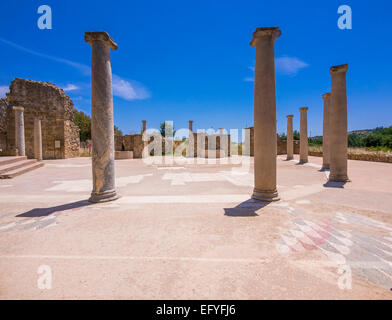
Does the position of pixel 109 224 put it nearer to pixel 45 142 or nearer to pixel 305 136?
pixel 305 136

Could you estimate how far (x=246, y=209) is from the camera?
4.42 m

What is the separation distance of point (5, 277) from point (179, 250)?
1.98 metres

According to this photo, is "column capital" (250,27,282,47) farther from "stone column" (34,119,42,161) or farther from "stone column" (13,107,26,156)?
"stone column" (34,119,42,161)

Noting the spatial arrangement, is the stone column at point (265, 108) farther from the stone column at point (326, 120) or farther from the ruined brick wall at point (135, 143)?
the ruined brick wall at point (135, 143)

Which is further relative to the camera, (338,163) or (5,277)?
(338,163)

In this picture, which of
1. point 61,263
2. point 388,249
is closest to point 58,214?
point 61,263

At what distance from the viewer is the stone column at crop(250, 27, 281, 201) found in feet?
16.5

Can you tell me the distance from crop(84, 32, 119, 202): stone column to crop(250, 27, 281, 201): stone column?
4.02 meters

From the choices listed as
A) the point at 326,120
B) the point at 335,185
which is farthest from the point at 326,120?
the point at 335,185

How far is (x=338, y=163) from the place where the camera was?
7.64 m

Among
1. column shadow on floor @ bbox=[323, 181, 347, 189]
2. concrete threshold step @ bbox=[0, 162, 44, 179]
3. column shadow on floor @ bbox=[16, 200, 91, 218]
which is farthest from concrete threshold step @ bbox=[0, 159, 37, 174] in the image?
column shadow on floor @ bbox=[323, 181, 347, 189]

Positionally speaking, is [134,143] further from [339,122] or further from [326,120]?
[339,122]

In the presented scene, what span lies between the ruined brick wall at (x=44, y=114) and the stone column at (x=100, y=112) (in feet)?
59.1

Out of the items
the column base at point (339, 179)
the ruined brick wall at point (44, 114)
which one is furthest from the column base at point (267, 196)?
the ruined brick wall at point (44, 114)
